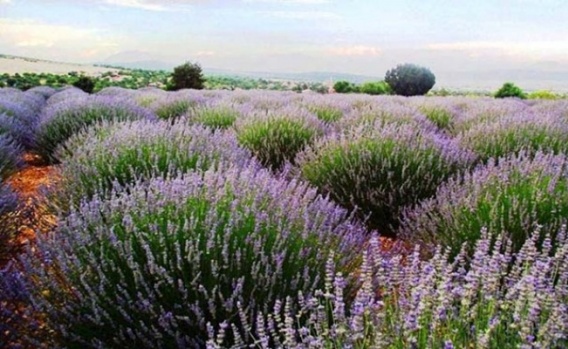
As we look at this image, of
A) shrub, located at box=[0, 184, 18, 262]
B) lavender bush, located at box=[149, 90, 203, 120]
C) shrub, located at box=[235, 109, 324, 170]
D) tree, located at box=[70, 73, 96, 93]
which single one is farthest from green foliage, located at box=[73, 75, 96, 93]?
shrub, located at box=[0, 184, 18, 262]

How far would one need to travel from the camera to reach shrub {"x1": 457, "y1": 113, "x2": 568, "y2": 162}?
5707 millimetres

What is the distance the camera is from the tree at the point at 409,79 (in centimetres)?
3188

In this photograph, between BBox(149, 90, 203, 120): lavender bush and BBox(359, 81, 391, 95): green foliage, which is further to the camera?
BBox(359, 81, 391, 95): green foliage

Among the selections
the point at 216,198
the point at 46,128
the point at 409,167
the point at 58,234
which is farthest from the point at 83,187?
the point at 46,128

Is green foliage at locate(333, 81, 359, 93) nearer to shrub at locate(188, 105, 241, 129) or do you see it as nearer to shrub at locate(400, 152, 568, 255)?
shrub at locate(188, 105, 241, 129)

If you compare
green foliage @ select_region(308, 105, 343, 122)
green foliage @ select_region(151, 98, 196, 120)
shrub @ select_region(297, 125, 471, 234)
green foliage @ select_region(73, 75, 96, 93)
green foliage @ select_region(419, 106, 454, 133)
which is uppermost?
shrub @ select_region(297, 125, 471, 234)

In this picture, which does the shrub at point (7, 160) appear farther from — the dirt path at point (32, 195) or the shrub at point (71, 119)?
the shrub at point (71, 119)

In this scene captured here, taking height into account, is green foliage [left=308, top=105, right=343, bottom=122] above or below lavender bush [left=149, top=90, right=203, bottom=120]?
above

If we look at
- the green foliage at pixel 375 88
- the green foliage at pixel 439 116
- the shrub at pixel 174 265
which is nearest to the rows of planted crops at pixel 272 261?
the shrub at pixel 174 265

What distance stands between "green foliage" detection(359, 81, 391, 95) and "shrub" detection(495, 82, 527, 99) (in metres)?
5.15

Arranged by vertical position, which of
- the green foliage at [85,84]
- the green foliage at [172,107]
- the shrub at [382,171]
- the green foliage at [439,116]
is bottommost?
the green foliage at [85,84]

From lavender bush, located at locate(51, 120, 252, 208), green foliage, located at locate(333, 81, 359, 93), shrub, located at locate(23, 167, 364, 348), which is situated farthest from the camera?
green foliage, located at locate(333, 81, 359, 93)

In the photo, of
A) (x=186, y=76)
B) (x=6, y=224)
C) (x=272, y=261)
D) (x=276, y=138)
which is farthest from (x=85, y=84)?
(x=272, y=261)

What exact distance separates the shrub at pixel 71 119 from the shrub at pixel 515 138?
4182mm
